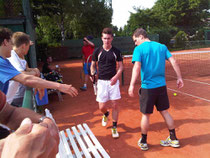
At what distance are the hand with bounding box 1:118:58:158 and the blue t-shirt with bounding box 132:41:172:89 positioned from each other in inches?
104

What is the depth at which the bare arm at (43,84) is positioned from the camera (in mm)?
1731

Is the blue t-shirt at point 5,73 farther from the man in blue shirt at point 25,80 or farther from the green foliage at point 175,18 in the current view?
the green foliage at point 175,18

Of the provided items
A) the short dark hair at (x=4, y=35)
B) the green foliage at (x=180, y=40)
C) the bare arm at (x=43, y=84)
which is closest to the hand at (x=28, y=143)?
the bare arm at (x=43, y=84)

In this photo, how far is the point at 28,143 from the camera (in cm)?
54

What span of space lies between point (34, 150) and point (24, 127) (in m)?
0.08

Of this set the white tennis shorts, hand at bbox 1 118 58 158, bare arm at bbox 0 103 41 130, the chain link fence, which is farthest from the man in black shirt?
the chain link fence

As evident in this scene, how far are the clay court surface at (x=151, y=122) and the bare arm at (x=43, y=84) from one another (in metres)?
1.99

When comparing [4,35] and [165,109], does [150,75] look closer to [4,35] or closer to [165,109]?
[165,109]

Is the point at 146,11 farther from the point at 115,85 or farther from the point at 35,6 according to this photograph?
the point at 115,85

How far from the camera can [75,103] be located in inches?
246

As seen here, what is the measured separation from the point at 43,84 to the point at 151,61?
1.96m

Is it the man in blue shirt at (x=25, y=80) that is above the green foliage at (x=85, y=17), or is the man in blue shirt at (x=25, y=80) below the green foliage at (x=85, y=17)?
below

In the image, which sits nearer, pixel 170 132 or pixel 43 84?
pixel 43 84

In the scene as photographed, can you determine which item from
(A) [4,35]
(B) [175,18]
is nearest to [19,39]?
(A) [4,35]
